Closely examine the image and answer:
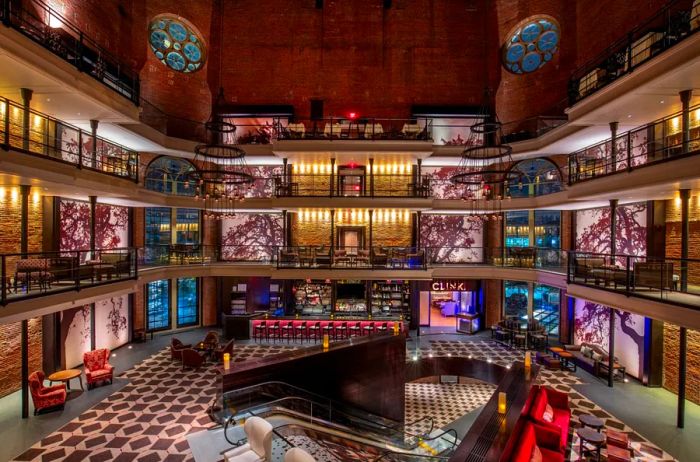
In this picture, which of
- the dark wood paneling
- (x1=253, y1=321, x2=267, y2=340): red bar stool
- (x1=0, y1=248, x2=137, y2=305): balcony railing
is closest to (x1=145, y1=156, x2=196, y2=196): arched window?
(x1=0, y1=248, x2=137, y2=305): balcony railing

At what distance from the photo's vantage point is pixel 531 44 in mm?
15719

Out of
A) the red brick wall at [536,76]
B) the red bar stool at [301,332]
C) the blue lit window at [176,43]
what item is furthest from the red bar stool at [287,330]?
the red brick wall at [536,76]

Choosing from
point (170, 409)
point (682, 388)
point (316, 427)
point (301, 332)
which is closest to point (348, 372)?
point (316, 427)

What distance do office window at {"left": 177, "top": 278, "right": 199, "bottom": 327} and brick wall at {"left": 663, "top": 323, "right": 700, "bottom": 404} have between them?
18099 mm

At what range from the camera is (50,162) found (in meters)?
7.67

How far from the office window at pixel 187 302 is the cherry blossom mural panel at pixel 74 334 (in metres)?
4.03

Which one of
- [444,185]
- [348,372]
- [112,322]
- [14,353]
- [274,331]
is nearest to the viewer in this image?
[348,372]

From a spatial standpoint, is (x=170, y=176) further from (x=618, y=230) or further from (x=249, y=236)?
(x=618, y=230)

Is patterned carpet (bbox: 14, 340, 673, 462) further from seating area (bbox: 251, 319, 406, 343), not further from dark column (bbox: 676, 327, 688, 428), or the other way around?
dark column (bbox: 676, 327, 688, 428)

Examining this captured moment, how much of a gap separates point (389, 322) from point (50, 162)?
12.3 metres

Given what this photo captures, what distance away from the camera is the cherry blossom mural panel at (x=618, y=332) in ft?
34.5

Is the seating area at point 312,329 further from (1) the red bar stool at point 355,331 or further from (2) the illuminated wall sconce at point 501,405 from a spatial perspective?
(2) the illuminated wall sconce at point 501,405

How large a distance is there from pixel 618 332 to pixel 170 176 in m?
19.1

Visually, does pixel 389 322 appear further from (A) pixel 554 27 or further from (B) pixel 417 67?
(A) pixel 554 27
